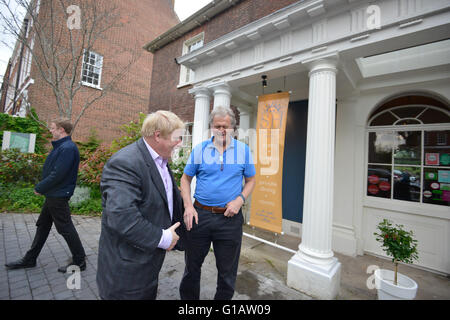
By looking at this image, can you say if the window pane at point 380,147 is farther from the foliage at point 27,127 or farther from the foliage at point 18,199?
the foliage at point 27,127

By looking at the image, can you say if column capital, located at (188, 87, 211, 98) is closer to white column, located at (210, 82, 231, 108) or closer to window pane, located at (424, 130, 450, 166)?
white column, located at (210, 82, 231, 108)

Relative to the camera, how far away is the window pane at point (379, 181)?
169 inches

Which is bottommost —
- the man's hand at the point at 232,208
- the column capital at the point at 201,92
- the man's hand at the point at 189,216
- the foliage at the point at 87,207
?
the foliage at the point at 87,207

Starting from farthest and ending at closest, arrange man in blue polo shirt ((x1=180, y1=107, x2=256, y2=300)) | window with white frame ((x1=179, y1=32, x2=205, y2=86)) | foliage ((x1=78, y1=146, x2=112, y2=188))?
window with white frame ((x1=179, y1=32, x2=205, y2=86))
foliage ((x1=78, y1=146, x2=112, y2=188))
man in blue polo shirt ((x1=180, y1=107, x2=256, y2=300))

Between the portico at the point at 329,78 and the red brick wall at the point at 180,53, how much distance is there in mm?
3015

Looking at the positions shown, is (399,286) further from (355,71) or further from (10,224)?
(10,224)

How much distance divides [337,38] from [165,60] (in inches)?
366

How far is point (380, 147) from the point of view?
14.5ft

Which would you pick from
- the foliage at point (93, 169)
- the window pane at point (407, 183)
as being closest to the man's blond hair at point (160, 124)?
the window pane at point (407, 183)

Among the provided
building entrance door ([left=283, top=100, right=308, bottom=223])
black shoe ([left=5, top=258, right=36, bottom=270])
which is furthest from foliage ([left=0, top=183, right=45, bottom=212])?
building entrance door ([left=283, top=100, right=308, bottom=223])

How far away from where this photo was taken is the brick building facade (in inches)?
379

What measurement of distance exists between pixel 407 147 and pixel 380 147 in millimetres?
447

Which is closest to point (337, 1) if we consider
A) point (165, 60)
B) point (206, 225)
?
point (206, 225)

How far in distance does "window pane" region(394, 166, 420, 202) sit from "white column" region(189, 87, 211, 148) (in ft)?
14.0
